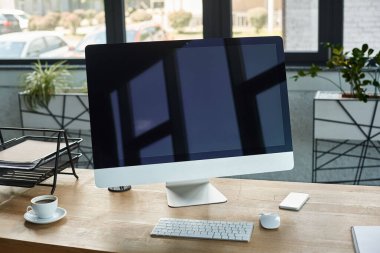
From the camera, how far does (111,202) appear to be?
1.63m

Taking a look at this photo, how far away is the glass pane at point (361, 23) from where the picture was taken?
10.8 feet

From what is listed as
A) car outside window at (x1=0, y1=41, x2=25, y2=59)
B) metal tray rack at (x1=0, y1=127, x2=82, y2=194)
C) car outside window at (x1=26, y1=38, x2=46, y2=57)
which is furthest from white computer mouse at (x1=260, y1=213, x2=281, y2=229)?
car outside window at (x1=0, y1=41, x2=25, y2=59)

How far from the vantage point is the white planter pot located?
9.46 feet

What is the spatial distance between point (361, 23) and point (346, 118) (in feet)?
2.48

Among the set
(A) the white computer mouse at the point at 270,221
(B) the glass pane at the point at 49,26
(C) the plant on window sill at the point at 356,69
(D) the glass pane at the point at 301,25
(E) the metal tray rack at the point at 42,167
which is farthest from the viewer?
(B) the glass pane at the point at 49,26

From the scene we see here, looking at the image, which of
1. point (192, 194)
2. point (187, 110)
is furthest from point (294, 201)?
point (187, 110)

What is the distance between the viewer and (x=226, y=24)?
356 centimetres

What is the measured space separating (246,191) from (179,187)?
21 cm

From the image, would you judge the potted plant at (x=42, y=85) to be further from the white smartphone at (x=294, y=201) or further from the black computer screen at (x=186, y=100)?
the white smartphone at (x=294, y=201)

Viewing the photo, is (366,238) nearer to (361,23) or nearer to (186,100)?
(186,100)

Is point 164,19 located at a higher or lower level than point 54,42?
higher

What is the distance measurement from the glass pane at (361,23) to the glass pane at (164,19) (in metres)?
0.96

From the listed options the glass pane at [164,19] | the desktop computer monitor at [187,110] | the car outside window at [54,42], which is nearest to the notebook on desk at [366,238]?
the desktop computer monitor at [187,110]

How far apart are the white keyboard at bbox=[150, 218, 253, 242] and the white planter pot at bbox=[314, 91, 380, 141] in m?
1.65
